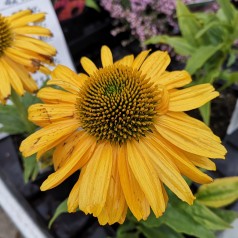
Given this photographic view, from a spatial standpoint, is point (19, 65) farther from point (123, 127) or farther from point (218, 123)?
point (218, 123)

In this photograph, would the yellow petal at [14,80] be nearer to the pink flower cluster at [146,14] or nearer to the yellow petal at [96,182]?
the yellow petal at [96,182]

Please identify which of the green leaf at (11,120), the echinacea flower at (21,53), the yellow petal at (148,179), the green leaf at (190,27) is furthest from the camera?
the green leaf at (190,27)

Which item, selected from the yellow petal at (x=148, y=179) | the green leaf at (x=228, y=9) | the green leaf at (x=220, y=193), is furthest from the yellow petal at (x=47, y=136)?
the green leaf at (x=228, y=9)

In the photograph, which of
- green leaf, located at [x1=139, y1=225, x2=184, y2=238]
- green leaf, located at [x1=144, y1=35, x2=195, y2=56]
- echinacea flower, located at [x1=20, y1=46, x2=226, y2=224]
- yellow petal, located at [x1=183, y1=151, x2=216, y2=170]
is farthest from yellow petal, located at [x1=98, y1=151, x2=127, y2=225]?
green leaf, located at [x1=144, y1=35, x2=195, y2=56]

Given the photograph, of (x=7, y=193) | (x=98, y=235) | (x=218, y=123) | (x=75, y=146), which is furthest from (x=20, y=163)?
(x=218, y=123)

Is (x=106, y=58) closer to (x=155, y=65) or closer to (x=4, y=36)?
(x=155, y=65)

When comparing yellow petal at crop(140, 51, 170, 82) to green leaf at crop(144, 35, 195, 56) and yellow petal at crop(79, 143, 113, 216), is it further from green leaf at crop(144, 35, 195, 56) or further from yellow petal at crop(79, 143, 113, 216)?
green leaf at crop(144, 35, 195, 56)
